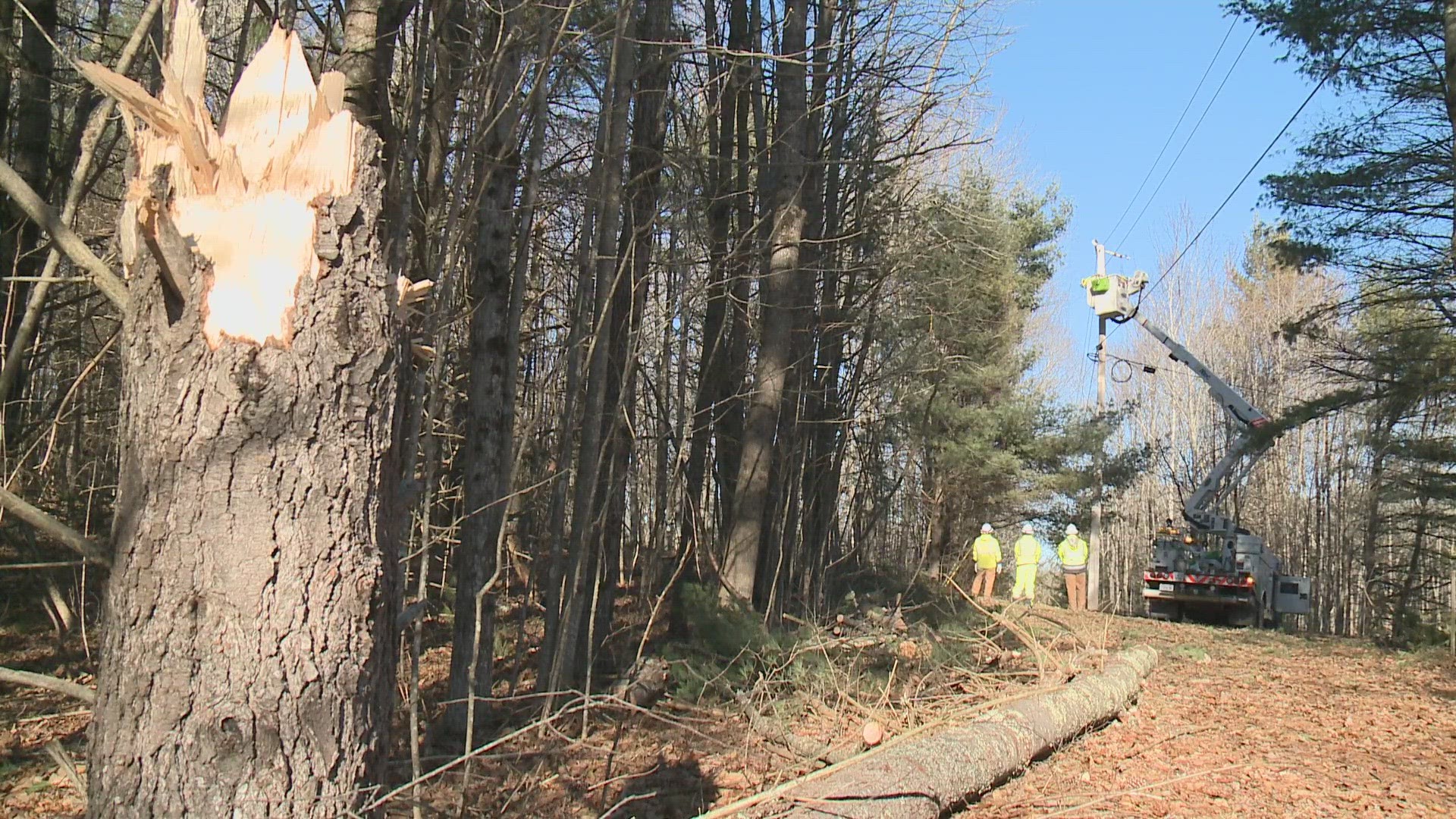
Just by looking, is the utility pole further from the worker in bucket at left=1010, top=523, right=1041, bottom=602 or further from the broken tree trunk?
the broken tree trunk

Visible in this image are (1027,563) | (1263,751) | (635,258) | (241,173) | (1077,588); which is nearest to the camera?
(241,173)

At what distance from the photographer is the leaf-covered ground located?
495 centimetres

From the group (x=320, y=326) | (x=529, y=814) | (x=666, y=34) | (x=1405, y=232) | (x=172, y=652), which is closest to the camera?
(x=172, y=652)

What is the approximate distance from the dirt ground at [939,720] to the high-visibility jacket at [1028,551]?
23.7 ft

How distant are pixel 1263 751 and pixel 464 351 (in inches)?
232

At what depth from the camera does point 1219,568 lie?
19.2m

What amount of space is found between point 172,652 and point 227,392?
0.59 meters

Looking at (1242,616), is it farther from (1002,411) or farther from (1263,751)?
(1263,751)

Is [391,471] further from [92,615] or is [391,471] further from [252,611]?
[92,615]

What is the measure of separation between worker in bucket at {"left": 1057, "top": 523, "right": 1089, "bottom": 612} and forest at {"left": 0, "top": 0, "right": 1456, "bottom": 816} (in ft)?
8.70

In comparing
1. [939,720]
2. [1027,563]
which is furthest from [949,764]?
[1027,563]

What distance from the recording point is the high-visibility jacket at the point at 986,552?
53.4 feet

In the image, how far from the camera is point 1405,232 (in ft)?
48.7

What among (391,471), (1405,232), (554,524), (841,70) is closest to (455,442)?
(554,524)
